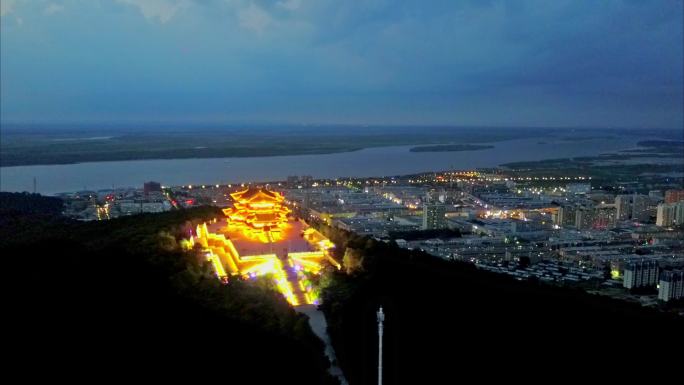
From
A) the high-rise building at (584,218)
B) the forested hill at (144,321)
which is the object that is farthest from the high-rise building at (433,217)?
the forested hill at (144,321)

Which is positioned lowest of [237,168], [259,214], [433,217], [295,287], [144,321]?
[433,217]

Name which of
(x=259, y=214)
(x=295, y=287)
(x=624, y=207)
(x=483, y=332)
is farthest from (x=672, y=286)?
(x=624, y=207)

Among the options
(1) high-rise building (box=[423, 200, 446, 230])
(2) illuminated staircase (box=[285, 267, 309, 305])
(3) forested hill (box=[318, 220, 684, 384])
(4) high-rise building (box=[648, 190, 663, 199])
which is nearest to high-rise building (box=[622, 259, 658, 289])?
(3) forested hill (box=[318, 220, 684, 384])

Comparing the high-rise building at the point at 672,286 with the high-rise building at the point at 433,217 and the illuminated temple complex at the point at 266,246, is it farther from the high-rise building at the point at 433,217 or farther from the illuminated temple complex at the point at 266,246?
the high-rise building at the point at 433,217

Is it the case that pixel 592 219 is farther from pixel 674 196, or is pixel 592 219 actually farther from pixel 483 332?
pixel 483 332

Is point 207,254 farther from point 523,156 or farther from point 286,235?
point 523,156

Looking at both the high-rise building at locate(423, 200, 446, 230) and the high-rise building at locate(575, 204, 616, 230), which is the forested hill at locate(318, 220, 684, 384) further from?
the high-rise building at locate(575, 204, 616, 230)
